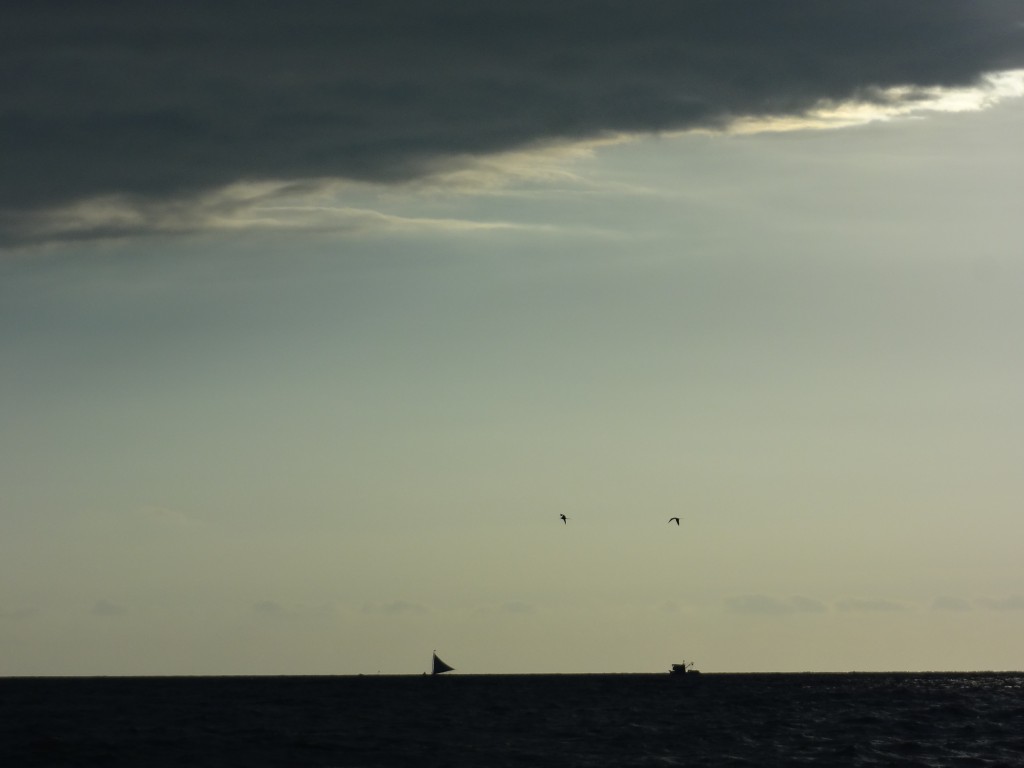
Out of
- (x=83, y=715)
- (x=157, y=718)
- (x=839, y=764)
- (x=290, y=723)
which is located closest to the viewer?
(x=839, y=764)

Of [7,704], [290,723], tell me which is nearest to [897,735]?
[290,723]

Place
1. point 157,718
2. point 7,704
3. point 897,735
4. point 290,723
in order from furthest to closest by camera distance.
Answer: point 7,704
point 157,718
point 290,723
point 897,735

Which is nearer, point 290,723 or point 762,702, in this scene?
point 290,723

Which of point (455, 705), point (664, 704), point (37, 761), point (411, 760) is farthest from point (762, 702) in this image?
point (37, 761)

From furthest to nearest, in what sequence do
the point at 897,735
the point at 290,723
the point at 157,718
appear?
1. the point at 157,718
2. the point at 290,723
3. the point at 897,735

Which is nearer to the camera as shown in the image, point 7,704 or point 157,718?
point 157,718

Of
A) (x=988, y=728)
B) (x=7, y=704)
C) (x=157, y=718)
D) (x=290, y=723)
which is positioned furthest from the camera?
(x=7, y=704)

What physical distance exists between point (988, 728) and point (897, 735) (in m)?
11.3

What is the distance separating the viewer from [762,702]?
163 meters

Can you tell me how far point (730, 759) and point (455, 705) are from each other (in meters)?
77.4

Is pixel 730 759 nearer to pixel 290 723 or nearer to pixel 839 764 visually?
pixel 839 764

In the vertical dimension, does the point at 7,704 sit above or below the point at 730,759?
above

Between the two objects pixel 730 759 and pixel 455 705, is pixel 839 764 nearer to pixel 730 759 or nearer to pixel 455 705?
pixel 730 759

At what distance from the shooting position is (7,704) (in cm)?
16600
